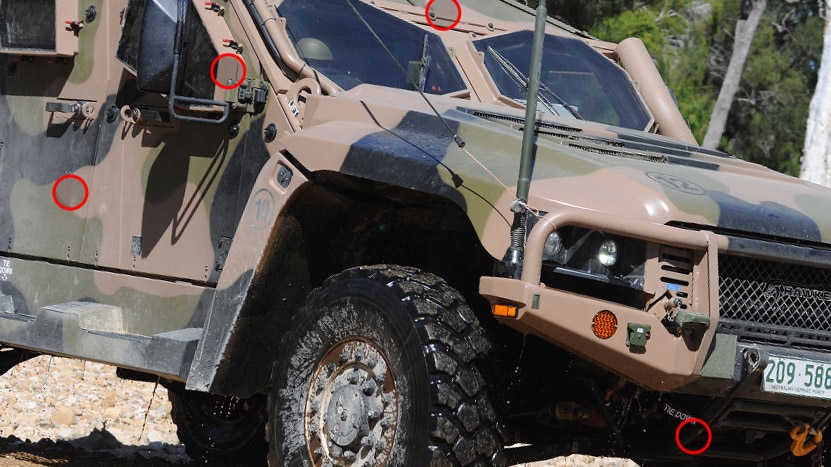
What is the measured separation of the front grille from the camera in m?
4.32

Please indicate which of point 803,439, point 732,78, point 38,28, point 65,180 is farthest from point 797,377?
point 732,78

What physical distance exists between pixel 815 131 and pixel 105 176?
9.55 meters

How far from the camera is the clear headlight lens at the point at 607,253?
4.20 metres

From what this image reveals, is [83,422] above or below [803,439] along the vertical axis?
below

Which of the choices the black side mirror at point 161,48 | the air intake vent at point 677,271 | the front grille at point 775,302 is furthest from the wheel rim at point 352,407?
the black side mirror at point 161,48

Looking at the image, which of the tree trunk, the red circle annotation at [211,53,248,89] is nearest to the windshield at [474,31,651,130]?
the red circle annotation at [211,53,248,89]

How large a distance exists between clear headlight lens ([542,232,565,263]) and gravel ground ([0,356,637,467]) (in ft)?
11.1

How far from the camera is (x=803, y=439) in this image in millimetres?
4738

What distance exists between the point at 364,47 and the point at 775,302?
7.05 feet

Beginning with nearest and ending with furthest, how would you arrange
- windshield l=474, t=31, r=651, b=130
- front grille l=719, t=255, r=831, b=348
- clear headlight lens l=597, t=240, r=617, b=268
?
clear headlight lens l=597, t=240, r=617, b=268, front grille l=719, t=255, r=831, b=348, windshield l=474, t=31, r=651, b=130

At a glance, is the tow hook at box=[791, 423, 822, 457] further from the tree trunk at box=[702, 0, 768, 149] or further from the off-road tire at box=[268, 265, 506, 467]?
the tree trunk at box=[702, 0, 768, 149]

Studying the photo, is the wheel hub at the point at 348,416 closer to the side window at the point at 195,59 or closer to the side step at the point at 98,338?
the side step at the point at 98,338

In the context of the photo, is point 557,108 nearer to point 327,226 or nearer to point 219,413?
point 327,226

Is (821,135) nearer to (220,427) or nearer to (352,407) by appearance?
(220,427)
